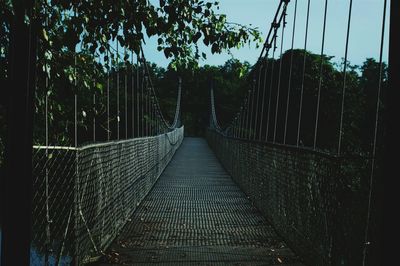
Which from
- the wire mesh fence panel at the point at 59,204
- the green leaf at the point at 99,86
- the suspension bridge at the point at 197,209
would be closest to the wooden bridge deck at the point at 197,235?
the suspension bridge at the point at 197,209

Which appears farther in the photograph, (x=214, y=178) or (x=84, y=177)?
(x=214, y=178)

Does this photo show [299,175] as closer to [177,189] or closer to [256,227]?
[256,227]

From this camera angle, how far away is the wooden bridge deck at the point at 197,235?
12.9ft

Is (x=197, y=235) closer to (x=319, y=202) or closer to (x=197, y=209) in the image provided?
(x=319, y=202)

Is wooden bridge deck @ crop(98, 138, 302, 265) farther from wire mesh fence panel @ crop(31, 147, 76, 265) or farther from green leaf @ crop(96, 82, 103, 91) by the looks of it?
green leaf @ crop(96, 82, 103, 91)

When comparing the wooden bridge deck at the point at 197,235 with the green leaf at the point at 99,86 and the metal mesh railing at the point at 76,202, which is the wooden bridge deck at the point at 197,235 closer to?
the metal mesh railing at the point at 76,202

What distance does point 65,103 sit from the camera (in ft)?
12.8

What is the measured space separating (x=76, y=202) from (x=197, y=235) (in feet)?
6.13

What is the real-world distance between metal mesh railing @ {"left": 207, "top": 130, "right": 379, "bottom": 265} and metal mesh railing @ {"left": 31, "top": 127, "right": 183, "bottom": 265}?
1.47 m

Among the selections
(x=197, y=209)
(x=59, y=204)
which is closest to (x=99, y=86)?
(x=59, y=204)

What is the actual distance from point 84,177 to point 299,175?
1.62 meters

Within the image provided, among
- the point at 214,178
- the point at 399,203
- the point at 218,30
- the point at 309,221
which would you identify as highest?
the point at 218,30

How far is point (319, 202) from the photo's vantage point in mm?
3434

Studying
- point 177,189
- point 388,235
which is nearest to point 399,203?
point 388,235
